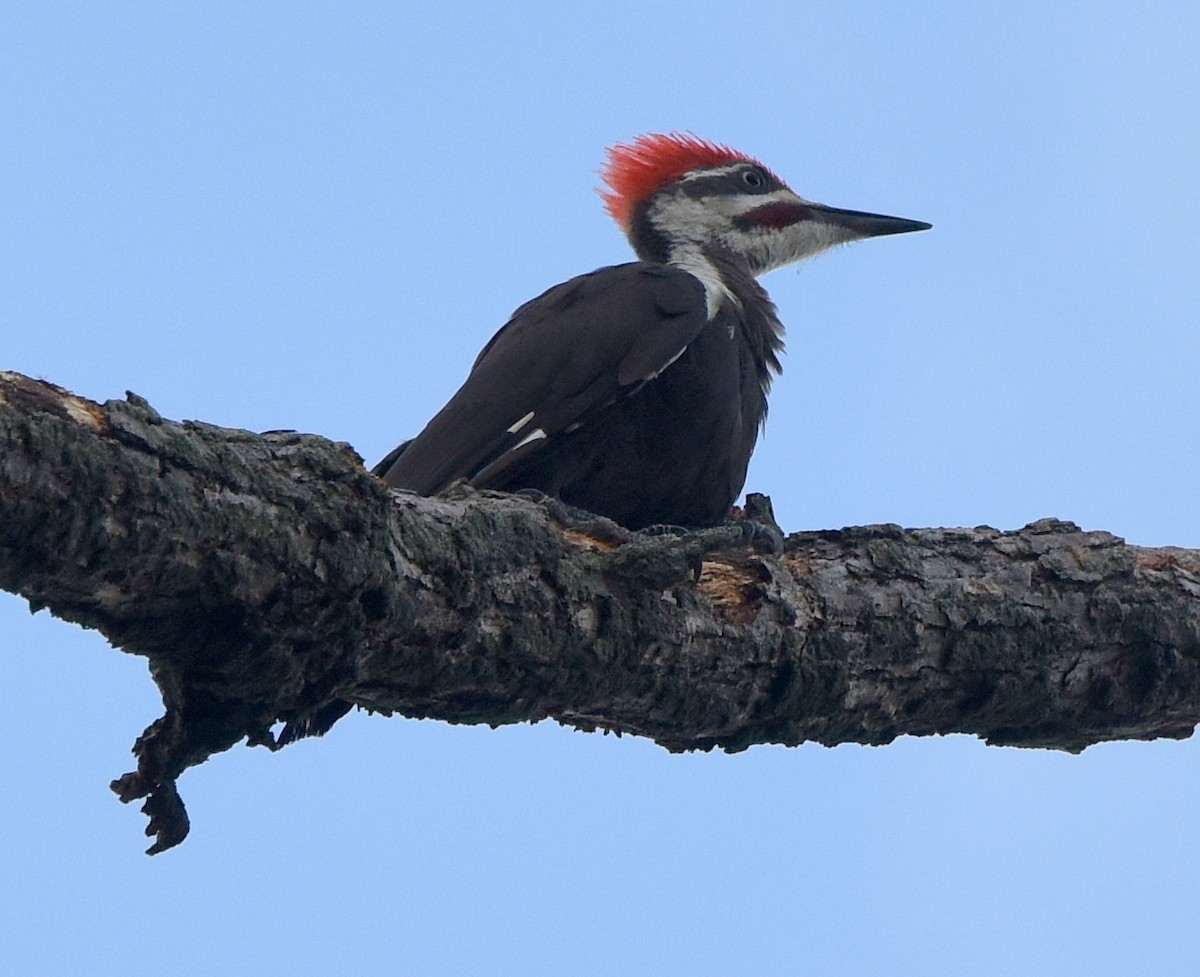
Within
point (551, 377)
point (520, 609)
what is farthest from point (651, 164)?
point (520, 609)

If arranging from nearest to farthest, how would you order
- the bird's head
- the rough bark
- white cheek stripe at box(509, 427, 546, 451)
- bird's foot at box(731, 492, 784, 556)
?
the rough bark → bird's foot at box(731, 492, 784, 556) → white cheek stripe at box(509, 427, 546, 451) → the bird's head

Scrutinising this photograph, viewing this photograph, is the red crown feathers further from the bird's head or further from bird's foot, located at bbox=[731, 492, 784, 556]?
bird's foot, located at bbox=[731, 492, 784, 556]

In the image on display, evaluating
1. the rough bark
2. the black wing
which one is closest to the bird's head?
the black wing

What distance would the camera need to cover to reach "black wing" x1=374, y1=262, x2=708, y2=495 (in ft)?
13.4

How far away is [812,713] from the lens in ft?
10.7

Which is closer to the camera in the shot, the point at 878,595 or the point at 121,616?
the point at 121,616

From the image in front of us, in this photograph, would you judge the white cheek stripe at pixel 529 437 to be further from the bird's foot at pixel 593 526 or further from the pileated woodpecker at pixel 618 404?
the bird's foot at pixel 593 526

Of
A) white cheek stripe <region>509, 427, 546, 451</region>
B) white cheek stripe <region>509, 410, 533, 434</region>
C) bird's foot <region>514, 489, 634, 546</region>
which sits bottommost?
bird's foot <region>514, 489, 634, 546</region>

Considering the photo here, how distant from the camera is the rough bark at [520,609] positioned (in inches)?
88.3

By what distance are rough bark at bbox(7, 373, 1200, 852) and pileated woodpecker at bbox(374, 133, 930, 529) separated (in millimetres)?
770

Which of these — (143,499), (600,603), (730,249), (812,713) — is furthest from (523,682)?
(730,249)

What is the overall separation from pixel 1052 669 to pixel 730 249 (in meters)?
2.53

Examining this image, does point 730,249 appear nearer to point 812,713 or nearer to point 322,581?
point 812,713

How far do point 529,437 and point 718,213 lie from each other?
6.19 feet
